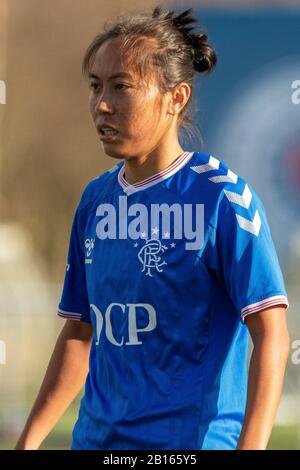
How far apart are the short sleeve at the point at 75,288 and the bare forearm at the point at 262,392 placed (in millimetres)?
574

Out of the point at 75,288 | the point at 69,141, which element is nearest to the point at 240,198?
the point at 75,288

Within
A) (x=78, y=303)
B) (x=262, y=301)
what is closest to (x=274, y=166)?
(x=78, y=303)

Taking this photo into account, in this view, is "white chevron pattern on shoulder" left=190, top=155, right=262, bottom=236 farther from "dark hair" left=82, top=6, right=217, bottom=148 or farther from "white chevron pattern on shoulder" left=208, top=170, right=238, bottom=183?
"dark hair" left=82, top=6, right=217, bottom=148

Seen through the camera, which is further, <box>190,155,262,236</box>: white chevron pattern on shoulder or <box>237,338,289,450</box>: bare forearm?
<box>190,155,262,236</box>: white chevron pattern on shoulder

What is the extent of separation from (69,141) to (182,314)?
7.41ft

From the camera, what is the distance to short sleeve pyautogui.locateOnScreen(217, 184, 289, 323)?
6.41 ft

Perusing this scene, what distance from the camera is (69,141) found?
13.8 feet

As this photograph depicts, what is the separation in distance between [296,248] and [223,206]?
2108 mm

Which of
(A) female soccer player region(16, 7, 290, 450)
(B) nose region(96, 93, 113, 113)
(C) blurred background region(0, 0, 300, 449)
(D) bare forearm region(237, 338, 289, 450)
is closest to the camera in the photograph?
(D) bare forearm region(237, 338, 289, 450)

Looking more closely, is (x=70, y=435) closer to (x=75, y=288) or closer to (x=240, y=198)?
(x=75, y=288)

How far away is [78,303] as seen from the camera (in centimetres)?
236

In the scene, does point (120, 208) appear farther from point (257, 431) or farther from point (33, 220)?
point (33, 220)

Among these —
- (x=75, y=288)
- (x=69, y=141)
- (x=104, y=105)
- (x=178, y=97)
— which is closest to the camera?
(x=104, y=105)

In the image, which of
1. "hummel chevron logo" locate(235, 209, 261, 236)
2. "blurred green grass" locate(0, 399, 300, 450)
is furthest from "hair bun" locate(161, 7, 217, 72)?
"blurred green grass" locate(0, 399, 300, 450)
